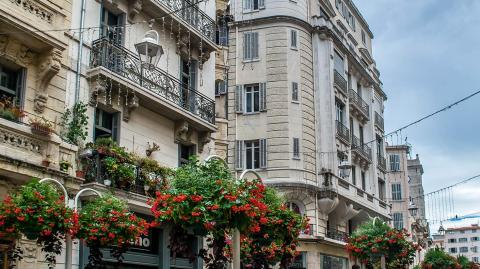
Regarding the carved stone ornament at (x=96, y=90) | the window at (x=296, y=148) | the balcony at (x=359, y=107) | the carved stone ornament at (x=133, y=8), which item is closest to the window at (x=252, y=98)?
the window at (x=296, y=148)

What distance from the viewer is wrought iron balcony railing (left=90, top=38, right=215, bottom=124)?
19.3m

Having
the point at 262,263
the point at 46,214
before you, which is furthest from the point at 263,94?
the point at 46,214

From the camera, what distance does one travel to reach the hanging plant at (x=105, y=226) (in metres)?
14.5

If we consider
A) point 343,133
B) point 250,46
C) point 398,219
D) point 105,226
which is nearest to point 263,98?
point 250,46

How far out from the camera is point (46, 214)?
1292cm

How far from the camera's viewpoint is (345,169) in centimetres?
3531

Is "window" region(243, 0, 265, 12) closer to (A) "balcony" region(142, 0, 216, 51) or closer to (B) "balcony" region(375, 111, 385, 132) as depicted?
(A) "balcony" region(142, 0, 216, 51)

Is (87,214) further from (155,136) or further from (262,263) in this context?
(155,136)

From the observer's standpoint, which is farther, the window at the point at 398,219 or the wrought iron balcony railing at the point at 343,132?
the window at the point at 398,219

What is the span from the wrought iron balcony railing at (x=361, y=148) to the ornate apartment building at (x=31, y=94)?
26.0 meters

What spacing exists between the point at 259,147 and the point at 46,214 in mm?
22445

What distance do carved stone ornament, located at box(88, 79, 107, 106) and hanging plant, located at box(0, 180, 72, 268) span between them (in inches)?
226

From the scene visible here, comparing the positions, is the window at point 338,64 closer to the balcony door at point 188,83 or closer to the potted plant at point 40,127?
the balcony door at point 188,83

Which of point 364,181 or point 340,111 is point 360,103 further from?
point 364,181
